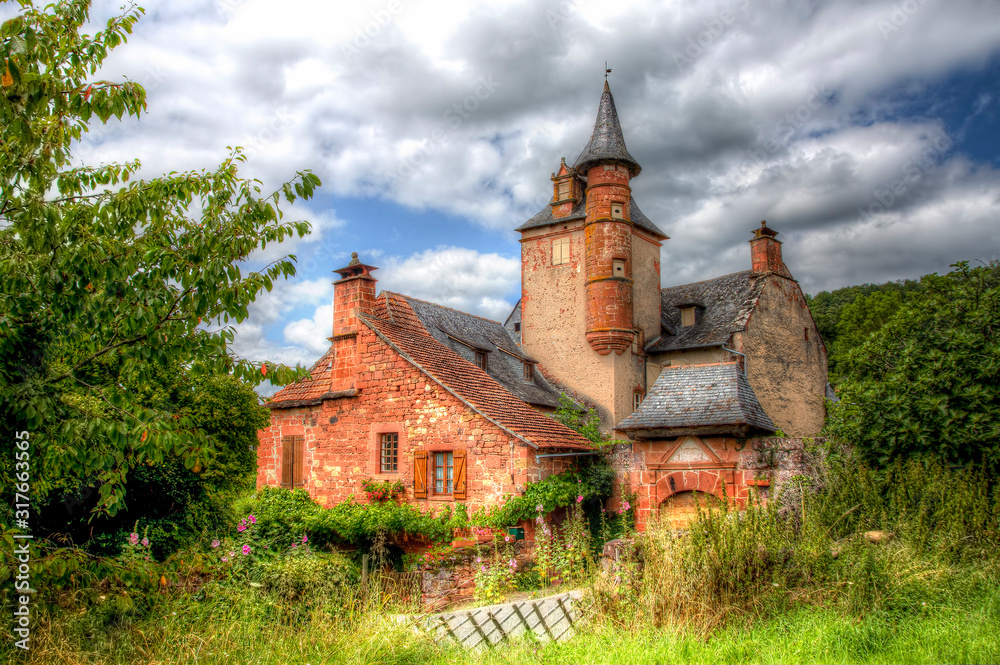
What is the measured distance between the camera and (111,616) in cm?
A: 644

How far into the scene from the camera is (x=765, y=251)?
24625 millimetres

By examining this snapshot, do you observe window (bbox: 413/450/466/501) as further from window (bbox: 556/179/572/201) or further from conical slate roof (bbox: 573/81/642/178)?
window (bbox: 556/179/572/201)

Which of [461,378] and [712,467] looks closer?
[712,467]

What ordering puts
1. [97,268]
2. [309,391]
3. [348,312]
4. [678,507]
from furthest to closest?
[309,391] → [348,312] → [678,507] → [97,268]

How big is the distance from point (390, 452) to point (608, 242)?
10.5 m

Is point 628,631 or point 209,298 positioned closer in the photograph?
Result: point 209,298

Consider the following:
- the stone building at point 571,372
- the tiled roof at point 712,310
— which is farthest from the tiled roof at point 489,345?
the tiled roof at point 712,310

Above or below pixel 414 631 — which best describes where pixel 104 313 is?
above

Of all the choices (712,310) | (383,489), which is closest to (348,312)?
(383,489)

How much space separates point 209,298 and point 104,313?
71 centimetres

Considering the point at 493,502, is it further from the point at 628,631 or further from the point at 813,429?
the point at 813,429

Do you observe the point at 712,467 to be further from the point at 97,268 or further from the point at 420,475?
the point at 97,268

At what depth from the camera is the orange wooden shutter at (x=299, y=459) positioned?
56.3 ft

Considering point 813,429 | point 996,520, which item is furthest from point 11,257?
point 813,429
